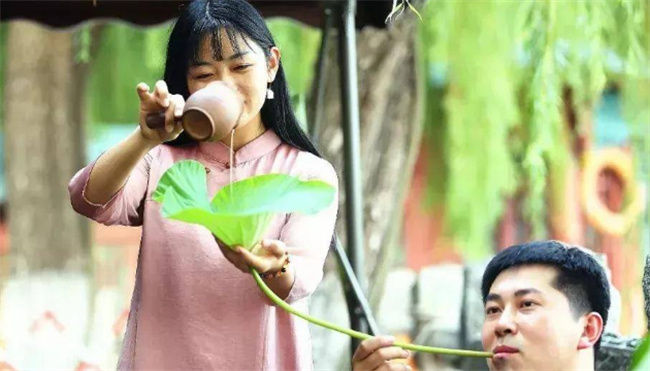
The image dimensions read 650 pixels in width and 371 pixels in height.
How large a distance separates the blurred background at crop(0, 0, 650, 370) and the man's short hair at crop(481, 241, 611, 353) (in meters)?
1.92

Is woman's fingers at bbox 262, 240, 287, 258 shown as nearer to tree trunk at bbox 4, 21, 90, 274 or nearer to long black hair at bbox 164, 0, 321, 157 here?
long black hair at bbox 164, 0, 321, 157

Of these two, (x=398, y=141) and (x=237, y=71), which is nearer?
(x=237, y=71)

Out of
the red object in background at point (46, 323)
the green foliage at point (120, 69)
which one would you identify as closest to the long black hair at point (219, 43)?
the red object in background at point (46, 323)

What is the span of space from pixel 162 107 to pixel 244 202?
20 centimetres

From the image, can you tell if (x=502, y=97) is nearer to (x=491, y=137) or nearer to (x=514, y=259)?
(x=491, y=137)

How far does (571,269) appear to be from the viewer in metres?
2.39

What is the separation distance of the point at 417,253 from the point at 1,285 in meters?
4.74

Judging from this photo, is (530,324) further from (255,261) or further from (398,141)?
(398,141)

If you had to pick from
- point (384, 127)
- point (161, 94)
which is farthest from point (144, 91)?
point (384, 127)

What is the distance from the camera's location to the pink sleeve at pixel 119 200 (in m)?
2.17

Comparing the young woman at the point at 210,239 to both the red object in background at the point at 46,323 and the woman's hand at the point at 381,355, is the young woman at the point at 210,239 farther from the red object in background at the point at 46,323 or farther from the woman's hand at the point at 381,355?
the red object in background at the point at 46,323

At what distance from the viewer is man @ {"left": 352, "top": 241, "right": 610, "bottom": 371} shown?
2.24 m

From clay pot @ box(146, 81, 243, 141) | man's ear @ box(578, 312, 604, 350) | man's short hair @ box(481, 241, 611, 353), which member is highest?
clay pot @ box(146, 81, 243, 141)

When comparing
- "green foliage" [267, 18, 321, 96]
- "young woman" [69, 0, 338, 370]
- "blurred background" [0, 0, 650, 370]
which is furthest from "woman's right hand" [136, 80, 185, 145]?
"green foliage" [267, 18, 321, 96]
